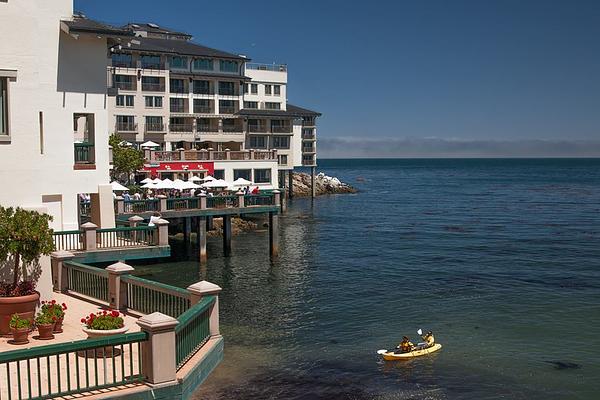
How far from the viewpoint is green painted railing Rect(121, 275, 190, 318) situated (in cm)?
1552

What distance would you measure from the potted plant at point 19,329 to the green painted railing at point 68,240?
428 inches

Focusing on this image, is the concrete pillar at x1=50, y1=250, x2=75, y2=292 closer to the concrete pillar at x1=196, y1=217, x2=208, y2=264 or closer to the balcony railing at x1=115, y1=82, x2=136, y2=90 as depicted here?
the concrete pillar at x1=196, y1=217, x2=208, y2=264

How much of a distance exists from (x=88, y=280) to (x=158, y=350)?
865 centimetres

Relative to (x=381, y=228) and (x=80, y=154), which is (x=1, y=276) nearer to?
(x=80, y=154)

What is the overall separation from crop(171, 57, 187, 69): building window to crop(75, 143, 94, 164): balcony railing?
50598 mm

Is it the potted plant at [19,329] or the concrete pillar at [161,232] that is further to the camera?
the concrete pillar at [161,232]

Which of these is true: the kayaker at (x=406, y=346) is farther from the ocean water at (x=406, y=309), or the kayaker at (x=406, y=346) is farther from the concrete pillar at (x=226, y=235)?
the concrete pillar at (x=226, y=235)

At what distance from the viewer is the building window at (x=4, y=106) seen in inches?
661

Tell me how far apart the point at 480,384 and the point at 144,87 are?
59851 mm

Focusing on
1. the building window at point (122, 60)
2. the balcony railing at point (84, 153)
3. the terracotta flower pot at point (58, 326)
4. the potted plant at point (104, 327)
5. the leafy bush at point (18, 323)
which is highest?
the building window at point (122, 60)

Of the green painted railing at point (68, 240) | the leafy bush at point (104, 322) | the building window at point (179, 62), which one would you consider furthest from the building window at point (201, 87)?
A: the leafy bush at point (104, 322)

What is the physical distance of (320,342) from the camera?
89.1ft

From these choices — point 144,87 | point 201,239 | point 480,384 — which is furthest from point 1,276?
point 144,87

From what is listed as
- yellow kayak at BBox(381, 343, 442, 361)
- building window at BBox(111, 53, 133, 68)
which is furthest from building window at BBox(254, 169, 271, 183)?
yellow kayak at BBox(381, 343, 442, 361)
